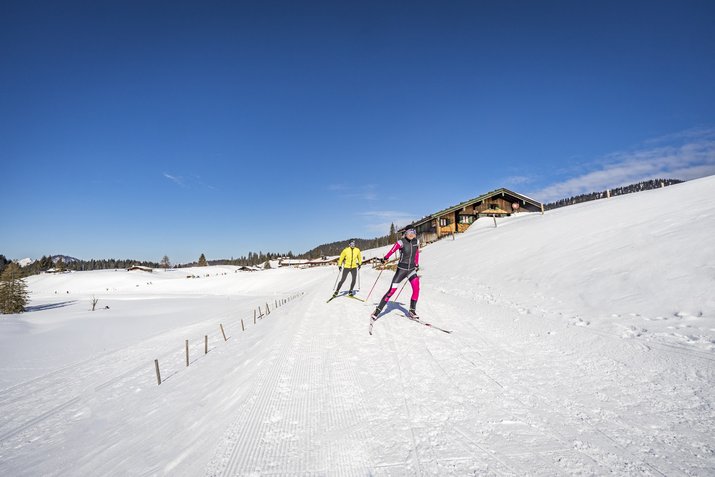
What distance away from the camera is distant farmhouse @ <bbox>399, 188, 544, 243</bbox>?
1693 inches

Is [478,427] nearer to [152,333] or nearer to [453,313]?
[453,313]

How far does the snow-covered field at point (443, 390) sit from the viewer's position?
318 centimetres

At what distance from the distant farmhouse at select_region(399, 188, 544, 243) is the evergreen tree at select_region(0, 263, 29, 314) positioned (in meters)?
50.2

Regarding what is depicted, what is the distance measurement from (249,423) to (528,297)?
1032 centimetres

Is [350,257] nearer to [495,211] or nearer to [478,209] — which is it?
[478,209]

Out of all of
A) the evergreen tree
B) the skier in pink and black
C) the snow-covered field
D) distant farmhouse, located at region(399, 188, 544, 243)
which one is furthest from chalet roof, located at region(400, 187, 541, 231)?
the evergreen tree

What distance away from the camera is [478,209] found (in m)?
43.6

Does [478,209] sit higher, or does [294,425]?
[478,209]

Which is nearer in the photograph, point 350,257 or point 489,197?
point 350,257

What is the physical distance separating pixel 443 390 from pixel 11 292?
5164 centimetres

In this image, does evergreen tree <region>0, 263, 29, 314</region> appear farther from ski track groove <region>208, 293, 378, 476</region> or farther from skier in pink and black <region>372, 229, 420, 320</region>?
skier in pink and black <region>372, 229, 420, 320</region>

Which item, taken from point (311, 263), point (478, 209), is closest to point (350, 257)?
point (478, 209)

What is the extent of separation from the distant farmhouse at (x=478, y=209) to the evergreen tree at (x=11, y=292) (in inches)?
1976

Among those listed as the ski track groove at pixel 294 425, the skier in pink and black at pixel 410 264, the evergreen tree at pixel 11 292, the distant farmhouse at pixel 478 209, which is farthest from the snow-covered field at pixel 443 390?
the evergreen tree at pixel 11 292
